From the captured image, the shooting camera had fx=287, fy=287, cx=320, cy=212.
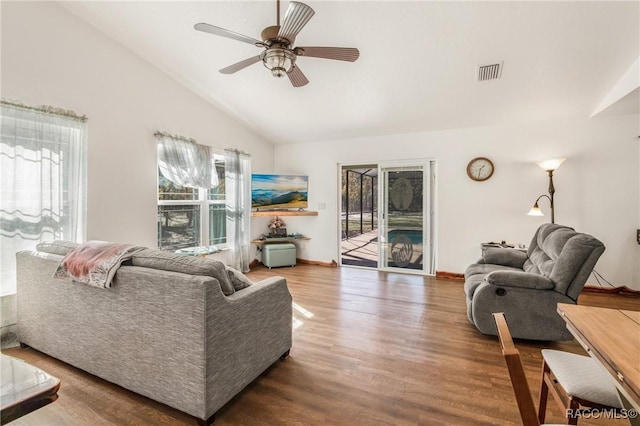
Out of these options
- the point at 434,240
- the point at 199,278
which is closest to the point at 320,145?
the point at 434,240

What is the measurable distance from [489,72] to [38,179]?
4.59 meters

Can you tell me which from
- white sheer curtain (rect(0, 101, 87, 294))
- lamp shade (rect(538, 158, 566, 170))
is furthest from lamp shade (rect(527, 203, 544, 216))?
white sheer curtain (rect(0, 101, 87, 294))

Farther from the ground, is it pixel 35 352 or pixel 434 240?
pixel 434 240

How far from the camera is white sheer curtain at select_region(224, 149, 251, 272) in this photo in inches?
189

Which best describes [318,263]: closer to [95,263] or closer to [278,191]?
[278,191]

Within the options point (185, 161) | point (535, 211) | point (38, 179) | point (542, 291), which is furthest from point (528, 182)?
point (38, 179)

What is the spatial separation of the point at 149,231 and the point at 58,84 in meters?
1.74

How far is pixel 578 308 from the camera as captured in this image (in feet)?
4.36

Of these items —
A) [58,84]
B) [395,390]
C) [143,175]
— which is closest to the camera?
[395,390]

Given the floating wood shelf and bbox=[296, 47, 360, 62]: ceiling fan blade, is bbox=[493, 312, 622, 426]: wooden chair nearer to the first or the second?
bbox=[296, 47, 360, 62]: ceiling fan blade

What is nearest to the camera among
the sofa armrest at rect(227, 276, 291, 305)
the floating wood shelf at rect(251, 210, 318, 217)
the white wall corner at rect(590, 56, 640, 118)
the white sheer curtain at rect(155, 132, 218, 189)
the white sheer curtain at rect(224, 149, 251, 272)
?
the sofa armrest at rect(227, 276, 291, 305)

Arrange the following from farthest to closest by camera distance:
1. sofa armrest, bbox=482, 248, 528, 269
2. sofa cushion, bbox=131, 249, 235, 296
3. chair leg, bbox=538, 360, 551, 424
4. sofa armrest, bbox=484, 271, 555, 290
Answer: sofa armrest, bbox=482, 248, 528, 269, sofa armrest, bbox=484, 271, 555, 290, sofa cushion, bbox=131, 249, 235, 296, chair leg, bbox=538, 360, 551, 424

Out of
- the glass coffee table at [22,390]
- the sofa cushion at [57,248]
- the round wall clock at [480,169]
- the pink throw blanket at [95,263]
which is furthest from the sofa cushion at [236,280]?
the round wall clock at [480,169]

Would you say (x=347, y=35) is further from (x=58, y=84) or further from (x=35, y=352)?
(x=35, y=352)
